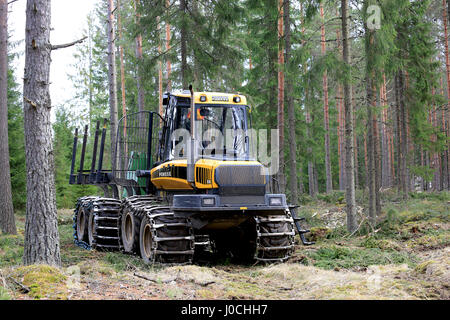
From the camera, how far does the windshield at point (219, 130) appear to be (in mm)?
8945

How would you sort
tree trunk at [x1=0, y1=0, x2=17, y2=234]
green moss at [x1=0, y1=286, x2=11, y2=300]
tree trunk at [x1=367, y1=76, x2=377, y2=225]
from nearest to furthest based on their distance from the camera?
green moss at [x1=0, y1=286, x2=11, y2=300]
tree trunk at [x1=0, y1=0, x2=17, y2=234]
tree trunk at [x1=367, y1=76, x2=377, y2=225]

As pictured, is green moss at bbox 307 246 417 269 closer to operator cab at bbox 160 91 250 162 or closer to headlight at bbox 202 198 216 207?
headlight at bbox 202 198 216 207

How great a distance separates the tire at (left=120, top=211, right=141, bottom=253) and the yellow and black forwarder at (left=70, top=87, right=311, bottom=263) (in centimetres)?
2

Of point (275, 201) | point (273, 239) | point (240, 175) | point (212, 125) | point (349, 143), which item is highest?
point (212, 125)

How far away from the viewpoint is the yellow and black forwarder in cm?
826

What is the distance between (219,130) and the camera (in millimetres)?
9258

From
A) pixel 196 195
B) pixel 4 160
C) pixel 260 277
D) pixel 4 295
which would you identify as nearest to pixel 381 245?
pixel 260 277

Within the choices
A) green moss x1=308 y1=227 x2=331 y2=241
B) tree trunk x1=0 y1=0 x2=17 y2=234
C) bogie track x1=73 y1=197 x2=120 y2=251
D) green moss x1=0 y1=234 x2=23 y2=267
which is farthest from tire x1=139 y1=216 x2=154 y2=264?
tree trunk x1=0 y1=0 x2=17 y2=234

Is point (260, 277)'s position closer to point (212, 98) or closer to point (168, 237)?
point (168, 237)

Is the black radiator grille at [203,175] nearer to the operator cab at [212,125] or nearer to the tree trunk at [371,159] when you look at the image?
the operator cab at [212,125]

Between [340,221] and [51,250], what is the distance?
12.3m

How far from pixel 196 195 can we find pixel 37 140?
9.02 feet
